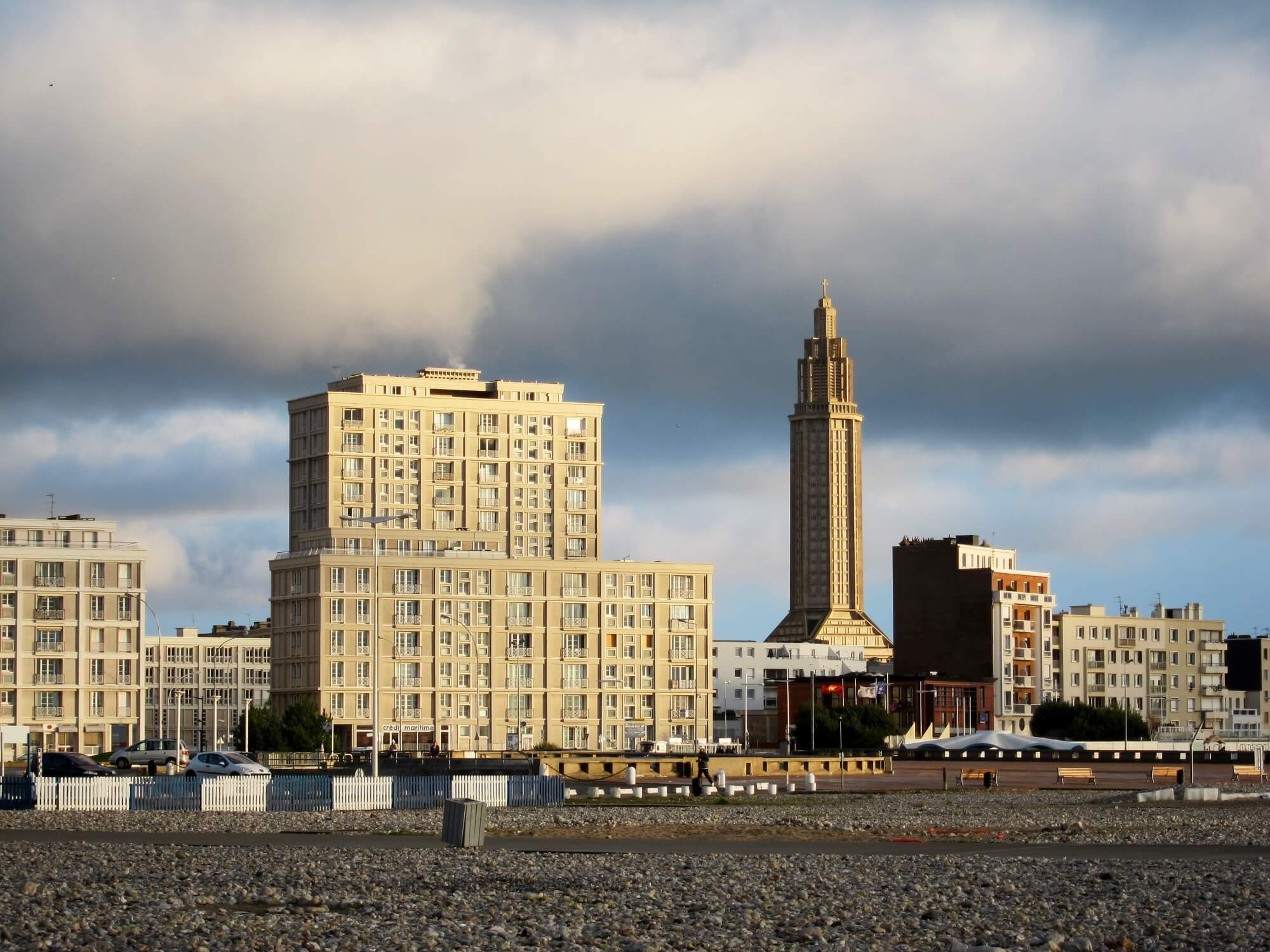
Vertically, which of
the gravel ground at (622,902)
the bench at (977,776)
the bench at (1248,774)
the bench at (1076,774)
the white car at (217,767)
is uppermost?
the gravel ground at (622,902)

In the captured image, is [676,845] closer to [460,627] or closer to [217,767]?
[217,767]

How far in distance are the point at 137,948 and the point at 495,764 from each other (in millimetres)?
61045

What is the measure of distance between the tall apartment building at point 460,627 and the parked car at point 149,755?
32.3 meters

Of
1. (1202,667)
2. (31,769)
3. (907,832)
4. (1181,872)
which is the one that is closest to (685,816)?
(907,832)

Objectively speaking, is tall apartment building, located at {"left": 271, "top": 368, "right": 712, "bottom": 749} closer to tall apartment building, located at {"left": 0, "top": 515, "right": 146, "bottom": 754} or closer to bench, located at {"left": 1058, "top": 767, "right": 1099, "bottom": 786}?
tall apartment building, located at {"left": 0, "top": 515, "right": 146, "bottom": 754}

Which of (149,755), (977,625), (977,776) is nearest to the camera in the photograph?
(977,776)

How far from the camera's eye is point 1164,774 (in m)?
105

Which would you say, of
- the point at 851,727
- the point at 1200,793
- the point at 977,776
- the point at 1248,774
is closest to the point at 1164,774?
the point at 1248,774

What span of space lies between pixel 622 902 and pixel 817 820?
77.9ft

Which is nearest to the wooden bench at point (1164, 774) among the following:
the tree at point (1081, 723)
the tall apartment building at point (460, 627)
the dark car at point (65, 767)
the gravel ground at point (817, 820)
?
the gravel ground at point (817, 820)

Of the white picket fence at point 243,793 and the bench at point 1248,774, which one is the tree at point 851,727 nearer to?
the bench at point 1248,774

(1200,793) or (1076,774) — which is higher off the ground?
(1200,793)

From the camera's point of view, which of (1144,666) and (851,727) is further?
(1144,666)

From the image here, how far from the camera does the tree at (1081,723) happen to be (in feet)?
534
